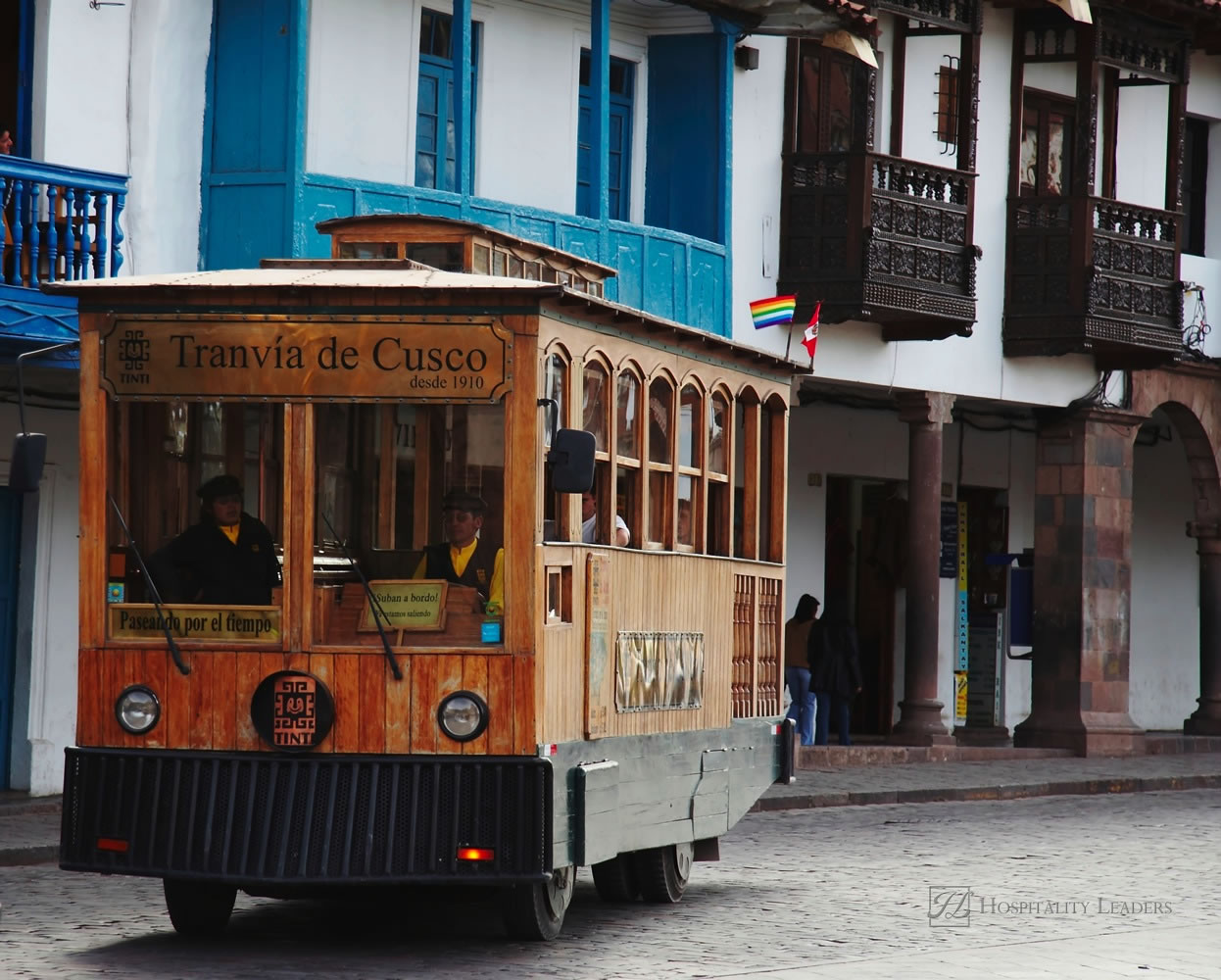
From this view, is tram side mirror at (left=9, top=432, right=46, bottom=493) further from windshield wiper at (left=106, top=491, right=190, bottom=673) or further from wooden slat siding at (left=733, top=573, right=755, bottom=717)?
wooden slat siding at (left=733, top=573, right=755, bottom=717)

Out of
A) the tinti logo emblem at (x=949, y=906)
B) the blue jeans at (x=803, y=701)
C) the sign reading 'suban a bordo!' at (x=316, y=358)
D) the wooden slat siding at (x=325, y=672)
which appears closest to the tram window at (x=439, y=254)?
the sign reading 'suban a bordo!' at (x=316, y=358)

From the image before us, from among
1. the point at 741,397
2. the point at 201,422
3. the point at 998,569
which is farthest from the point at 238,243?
the point at 998,569

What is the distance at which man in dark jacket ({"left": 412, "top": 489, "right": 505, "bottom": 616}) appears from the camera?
967 cm

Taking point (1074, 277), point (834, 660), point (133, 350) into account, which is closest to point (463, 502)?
point (133, 350)

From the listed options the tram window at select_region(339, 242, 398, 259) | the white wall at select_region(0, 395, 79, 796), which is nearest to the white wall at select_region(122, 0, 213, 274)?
the white wall at select_region(0, 395, 79, 796)

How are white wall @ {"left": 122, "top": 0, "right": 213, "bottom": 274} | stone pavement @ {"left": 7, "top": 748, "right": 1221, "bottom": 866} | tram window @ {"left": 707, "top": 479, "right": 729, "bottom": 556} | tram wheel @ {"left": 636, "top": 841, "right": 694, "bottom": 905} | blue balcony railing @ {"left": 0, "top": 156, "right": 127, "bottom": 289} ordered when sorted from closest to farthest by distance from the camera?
tram wheel @ {"left": 636, "top": 841, "right": 694, "bottom": 905} → tram window @ {"left": 707, "top": 479, "right": 729, "bottom": 556} → blue balcony railing @ {"left": 0, "top": 156, "right": 127, "bottom": 289} → white wall @ {"left": 122, "top": 0, "right": 213, "bottom": 274} → stone pavement @ {"left": 7, "top": 748, "right": 1221, "bottom": 866}

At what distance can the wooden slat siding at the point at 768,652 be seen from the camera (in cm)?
1286

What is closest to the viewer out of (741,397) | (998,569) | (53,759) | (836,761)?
(741,397)

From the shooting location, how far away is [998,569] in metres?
27.7

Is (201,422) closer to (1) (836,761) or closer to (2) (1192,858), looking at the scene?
(2) (1192,858)

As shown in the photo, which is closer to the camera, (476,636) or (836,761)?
(476,636)

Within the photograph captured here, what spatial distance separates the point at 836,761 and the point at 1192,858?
25.7ft

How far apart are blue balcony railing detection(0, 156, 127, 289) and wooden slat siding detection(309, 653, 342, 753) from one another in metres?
6.79

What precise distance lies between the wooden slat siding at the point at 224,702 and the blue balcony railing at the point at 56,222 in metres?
6.59
